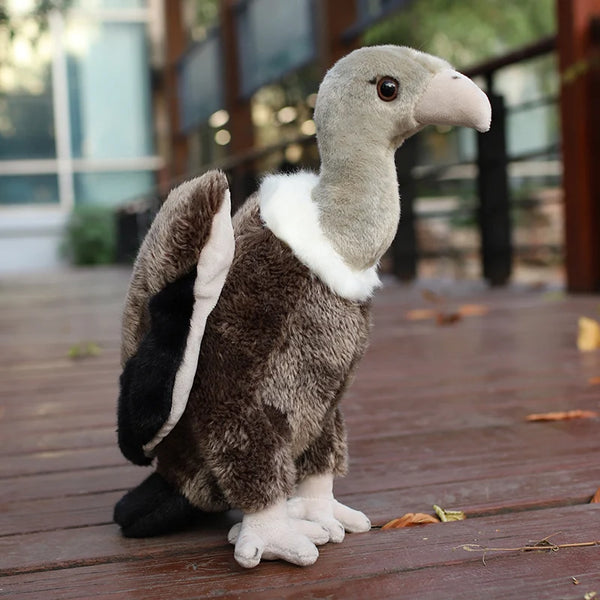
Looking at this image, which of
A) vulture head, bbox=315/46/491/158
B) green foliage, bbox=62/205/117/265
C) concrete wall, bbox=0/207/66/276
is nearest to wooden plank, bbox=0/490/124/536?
vulture head, bbox=315/46/491/158

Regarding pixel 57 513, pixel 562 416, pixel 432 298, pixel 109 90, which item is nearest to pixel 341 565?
pixel 57 513

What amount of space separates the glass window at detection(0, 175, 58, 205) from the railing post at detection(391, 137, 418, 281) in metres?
9.20

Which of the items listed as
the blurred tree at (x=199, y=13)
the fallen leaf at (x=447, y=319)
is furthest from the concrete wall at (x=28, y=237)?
the fallen leaf at (x=447, y=319)

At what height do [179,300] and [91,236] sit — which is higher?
[91,236]

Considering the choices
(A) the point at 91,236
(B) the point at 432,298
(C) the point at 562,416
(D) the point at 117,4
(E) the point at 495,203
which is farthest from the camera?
(D) the point at 117,4

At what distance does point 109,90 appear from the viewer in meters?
14.0

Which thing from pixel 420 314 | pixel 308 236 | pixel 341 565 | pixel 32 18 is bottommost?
pixel 341 565

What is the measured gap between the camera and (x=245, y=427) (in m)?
1.07

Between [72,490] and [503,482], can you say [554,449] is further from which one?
[72,490]

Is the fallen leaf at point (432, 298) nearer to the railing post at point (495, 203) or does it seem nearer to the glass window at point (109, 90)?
the railing post at point (495, 203)

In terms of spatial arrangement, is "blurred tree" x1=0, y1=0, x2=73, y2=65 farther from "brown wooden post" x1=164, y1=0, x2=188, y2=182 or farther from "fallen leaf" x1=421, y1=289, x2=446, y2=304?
"brown wooden post" x1=164, y1=0, x2=188, y2=182

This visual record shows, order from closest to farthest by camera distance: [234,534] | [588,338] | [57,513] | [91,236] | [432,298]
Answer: [234,534] < [57,513] < [588,338] < [432,298] < [91,236]

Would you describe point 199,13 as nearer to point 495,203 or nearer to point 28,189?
point 28,189

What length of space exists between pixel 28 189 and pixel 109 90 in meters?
2.06
